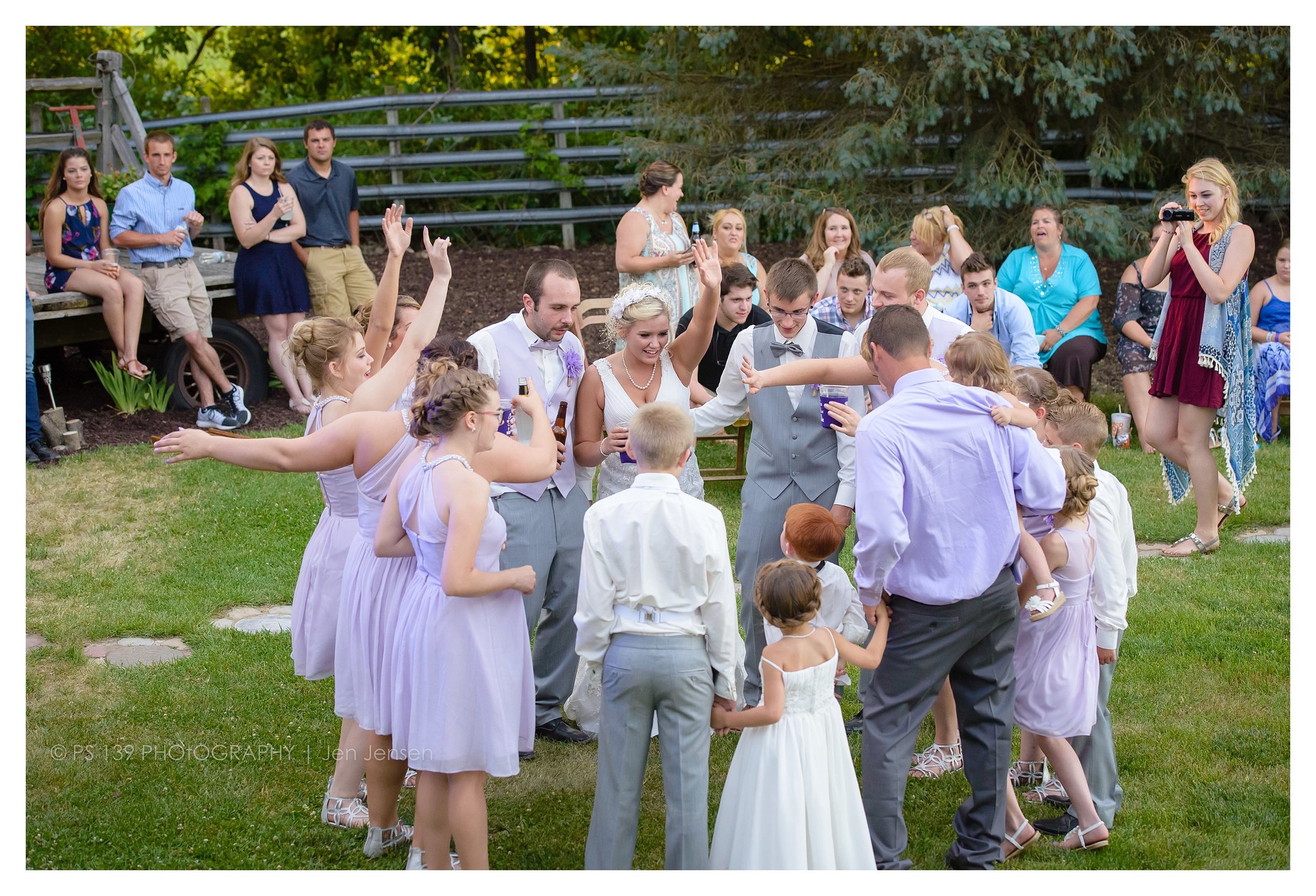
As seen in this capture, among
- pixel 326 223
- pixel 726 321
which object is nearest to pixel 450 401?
pixel 726 321

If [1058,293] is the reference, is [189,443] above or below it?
above

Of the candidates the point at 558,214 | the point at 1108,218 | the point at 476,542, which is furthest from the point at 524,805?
the point at 558,214

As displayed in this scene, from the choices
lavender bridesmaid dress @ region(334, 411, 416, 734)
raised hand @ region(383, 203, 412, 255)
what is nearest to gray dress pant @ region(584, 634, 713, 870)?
lavender bridesmaid dress @ region(334, 411, 416, 734)

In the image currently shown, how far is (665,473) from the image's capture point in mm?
3326

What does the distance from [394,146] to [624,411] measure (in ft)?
31.7

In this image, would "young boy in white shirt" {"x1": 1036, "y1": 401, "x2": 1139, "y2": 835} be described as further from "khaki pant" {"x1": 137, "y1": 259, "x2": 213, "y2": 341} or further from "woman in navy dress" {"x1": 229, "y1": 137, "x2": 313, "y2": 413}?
"khaki pant" {"x1": 137, "y1": 259, "x2": 213, "y2": 341}

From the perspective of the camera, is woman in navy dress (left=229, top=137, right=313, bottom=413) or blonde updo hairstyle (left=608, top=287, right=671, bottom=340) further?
woman in navy dress (left=229, top=137, right=313, bottom=413)

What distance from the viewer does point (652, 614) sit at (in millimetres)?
3283

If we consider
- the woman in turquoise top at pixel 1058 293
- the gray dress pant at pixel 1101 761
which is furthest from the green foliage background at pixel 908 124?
the gray dress pant at pixel 1101 761

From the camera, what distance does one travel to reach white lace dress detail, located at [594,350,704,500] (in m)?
4.30

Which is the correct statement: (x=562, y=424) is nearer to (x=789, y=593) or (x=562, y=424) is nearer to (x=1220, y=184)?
(x=789, y=593)

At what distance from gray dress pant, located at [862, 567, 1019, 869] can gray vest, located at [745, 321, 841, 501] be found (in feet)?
2.90

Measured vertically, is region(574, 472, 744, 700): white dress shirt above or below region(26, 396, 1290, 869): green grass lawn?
above

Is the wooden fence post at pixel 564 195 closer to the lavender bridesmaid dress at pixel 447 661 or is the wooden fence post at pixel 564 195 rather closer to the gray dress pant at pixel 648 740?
the lavender bridesmaid dress at pixel 447 661
